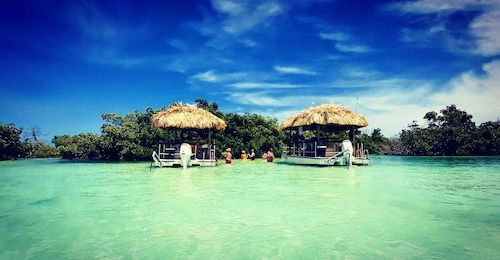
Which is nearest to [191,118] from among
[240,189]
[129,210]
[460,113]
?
[240,189]

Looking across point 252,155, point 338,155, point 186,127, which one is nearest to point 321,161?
point 338,155

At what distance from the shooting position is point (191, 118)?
14.4m

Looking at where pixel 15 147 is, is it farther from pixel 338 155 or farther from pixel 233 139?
pixel 338 155

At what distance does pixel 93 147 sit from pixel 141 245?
1679 centimetres

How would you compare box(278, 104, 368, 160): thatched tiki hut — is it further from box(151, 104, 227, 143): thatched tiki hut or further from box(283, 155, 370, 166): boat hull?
box(151, 104, 227, 143): thatched tiki hut

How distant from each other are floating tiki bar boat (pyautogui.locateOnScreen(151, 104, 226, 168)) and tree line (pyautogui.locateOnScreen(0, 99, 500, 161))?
3.19 ft

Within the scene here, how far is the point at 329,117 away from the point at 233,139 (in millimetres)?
7555

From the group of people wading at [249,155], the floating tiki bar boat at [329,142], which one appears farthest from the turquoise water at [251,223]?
the group of people wading at [249,155]

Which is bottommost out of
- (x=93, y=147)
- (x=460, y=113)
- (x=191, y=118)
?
(x=93, y=147)

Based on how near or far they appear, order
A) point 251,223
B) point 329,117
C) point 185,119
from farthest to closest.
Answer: point 329,117 < point 185,119 < point 251,223

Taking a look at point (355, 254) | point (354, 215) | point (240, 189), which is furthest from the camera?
point (240, 189)

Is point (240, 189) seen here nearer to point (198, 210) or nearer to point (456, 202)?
point (198, 210)

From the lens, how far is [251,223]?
454 cm

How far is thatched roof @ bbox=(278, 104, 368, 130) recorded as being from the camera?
48.1ft
